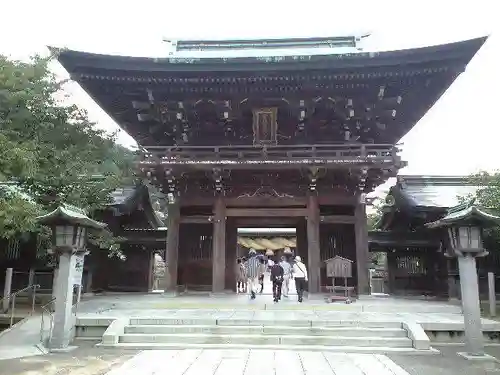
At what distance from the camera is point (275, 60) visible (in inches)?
487

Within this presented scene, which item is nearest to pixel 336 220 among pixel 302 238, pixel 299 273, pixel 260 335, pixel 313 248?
pixel 313 248

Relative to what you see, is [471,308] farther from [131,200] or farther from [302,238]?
[131,200]

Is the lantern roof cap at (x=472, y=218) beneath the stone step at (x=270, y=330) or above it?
above

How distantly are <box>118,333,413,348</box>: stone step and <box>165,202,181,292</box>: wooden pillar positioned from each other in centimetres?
555

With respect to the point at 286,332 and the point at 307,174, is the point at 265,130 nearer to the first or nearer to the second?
the point at 307,174

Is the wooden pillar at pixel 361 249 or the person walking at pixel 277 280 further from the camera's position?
the wooden pillar at pixel 361 249

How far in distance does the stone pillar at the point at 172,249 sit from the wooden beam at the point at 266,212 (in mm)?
1855

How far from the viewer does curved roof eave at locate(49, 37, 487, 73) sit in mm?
12008

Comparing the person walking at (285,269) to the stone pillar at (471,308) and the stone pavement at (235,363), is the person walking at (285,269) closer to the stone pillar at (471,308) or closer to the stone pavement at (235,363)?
the stone pavement at (235,363)

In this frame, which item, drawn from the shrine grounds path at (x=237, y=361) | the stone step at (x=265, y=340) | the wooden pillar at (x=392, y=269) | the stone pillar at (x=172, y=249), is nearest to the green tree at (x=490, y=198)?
the wooden pillar at (x=392, y=269)

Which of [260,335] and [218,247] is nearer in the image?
[260,335]

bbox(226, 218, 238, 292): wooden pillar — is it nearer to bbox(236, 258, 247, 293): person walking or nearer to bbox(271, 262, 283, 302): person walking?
bbox(236, 258, 247, 293): person walking

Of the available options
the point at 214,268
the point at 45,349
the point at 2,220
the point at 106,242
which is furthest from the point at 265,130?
Result: the point at 45,349

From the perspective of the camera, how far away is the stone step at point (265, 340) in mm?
7863
